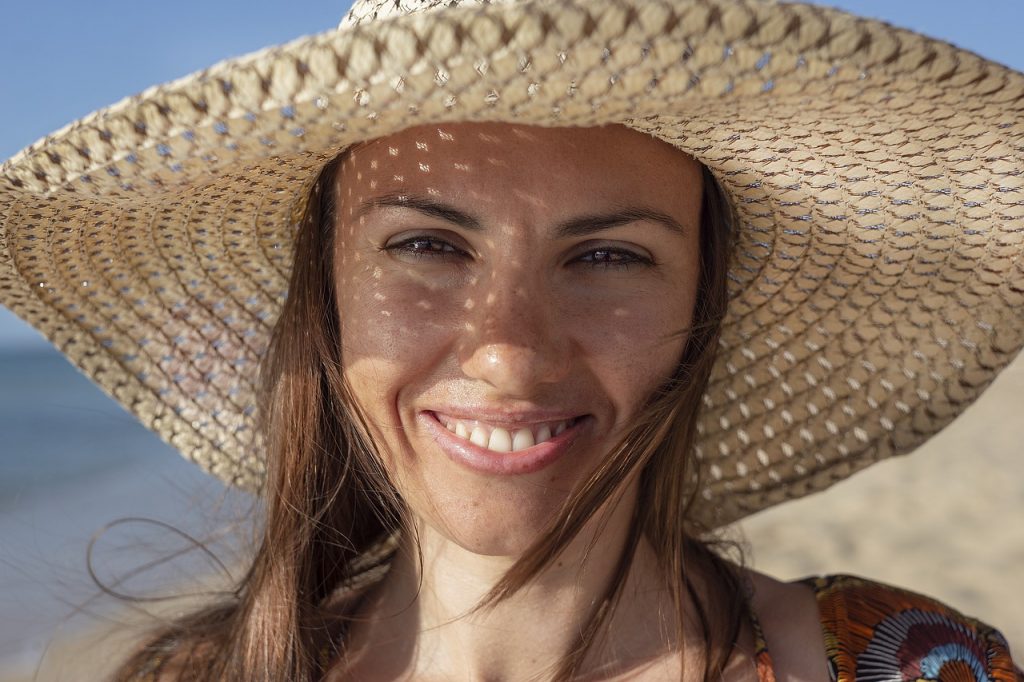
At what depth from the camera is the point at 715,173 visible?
1.58 meters

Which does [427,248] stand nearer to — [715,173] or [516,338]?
[516,338]

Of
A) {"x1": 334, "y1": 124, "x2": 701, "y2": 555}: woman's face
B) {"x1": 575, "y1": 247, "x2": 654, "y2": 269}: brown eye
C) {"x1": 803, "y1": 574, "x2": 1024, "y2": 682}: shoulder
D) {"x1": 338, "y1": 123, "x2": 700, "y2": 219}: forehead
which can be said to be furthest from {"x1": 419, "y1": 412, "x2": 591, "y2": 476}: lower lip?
{"x1": 803, "y1": 574, "x2": 1024, "y2": 682}: shoulder

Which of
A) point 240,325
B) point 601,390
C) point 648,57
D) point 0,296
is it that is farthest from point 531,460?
point 0,296

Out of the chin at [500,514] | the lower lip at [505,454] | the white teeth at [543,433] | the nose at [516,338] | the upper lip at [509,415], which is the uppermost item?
the nose at [516,338]

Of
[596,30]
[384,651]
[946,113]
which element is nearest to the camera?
[596,30]

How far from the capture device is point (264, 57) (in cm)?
112

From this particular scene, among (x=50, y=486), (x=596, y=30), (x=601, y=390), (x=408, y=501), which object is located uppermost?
(x=50, y=486)

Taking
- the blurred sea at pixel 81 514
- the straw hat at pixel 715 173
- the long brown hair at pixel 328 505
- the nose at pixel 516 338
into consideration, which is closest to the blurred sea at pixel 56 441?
the blurred sea at pixel 81 514

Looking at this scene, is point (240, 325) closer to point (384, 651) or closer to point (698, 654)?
point (384, 651)

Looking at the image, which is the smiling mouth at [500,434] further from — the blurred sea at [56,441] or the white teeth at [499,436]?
the blurred sea at [56,441]

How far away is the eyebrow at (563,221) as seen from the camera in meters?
1.40

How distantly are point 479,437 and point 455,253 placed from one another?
11.3 inches

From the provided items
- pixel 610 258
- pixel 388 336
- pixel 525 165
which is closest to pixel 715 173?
pixel 610 258

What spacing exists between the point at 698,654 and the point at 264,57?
121 centimetres
